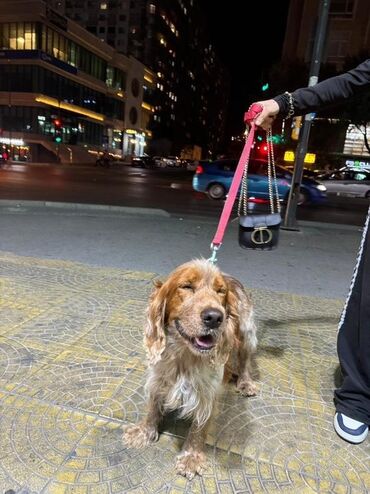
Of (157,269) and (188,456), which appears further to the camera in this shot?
(157,269)

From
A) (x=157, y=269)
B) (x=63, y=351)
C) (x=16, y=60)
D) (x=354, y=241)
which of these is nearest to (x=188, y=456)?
(x=63, y=351)

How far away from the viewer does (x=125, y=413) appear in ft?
8.95

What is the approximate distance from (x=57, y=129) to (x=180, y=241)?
5001 cm

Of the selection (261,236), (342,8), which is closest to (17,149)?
(342,8)

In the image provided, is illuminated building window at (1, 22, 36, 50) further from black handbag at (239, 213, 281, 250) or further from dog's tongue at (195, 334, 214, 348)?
dog's tongue at (195, 334, 214, 348)

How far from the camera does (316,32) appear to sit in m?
9.66

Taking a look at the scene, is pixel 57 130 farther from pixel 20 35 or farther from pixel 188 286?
pixel 188 286

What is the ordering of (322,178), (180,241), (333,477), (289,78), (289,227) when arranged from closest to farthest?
(333,477)
(180,241)
(289,227)
(322,178)
(289,78)

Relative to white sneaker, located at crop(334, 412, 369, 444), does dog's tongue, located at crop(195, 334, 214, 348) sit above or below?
above

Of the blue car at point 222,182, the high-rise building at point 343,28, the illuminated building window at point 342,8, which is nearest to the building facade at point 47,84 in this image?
the high-rise building at point 343,28

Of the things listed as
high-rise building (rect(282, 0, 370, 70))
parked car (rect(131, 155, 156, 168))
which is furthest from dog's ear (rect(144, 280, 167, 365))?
parked car (rect(131, 155, 156, 168))

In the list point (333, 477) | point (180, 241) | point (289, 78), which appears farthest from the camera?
point (289, 78)

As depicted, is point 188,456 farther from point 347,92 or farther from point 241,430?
point 347,92

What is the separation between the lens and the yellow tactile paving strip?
2219mm
